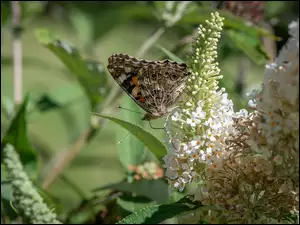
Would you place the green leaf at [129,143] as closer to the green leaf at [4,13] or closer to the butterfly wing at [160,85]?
the butterfly wing at [160,85]

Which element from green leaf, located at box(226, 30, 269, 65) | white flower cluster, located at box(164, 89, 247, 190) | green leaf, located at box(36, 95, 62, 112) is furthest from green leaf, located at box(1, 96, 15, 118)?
white flower cluster, located at box(164, 89, 247, 190)

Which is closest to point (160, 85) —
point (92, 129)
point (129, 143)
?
point (129, 143)

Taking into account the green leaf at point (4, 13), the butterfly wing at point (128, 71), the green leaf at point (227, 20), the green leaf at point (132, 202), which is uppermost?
the green leaf at point (4, 13)

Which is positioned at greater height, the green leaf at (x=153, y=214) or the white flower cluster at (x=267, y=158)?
the white flower cluster at (x=267, y=158)

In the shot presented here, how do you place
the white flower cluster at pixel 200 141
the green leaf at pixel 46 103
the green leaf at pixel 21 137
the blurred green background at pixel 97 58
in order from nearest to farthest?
the white flower cluster at pixel 200 141, the green leaf at pixel 21 137, the blurred green background at pixel 97 58, the green leaf at pixel 46 103

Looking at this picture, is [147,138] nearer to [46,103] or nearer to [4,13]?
[4,13]

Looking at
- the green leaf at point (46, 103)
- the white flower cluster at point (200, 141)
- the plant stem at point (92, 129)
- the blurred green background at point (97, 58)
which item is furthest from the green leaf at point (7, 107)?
the white flower cluster at point (200, 141)
